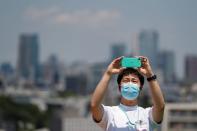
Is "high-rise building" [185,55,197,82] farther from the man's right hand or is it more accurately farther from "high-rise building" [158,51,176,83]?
the man's right hand

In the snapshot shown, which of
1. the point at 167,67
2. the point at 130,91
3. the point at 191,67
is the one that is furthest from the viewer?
the point at 167,67

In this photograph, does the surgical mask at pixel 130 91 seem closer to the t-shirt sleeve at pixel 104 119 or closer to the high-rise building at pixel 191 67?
the t-shirt sleeve at pixel 104 119

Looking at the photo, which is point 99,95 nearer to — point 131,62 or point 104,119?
point 104,119

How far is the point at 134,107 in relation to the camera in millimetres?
3846

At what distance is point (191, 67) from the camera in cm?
17225

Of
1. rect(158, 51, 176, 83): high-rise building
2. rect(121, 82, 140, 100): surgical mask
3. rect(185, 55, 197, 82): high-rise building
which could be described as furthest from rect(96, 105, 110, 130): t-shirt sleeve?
rect(158, 51, 176, 83): high-rise building

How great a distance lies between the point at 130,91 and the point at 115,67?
168 millimetres

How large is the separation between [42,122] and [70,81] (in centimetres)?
7960

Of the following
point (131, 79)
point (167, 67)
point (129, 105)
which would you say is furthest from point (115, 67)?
point (167, 67)

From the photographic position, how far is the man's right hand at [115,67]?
380 cm

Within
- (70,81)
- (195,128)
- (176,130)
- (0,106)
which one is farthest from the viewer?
(70,81)

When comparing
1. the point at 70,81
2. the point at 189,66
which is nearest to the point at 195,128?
the point at 70,81

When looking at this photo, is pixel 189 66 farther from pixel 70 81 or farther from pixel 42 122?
pixel 42 122

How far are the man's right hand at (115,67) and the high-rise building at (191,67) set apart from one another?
504ft
